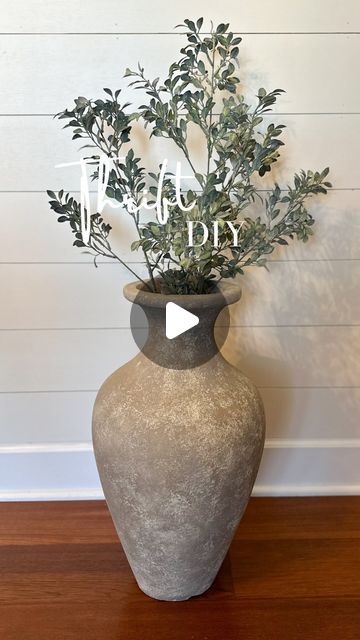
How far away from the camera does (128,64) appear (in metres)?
1.20

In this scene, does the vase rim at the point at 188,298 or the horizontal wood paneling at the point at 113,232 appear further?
the horizontal wood paneling at the point at 113,232

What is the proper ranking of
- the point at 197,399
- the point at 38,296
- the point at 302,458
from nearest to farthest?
the point at 197,399 < the point at 38,296 < the point at 302,458

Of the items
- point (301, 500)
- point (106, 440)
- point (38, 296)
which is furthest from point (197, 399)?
point (301, 500)

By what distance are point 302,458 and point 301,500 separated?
116 millimetres

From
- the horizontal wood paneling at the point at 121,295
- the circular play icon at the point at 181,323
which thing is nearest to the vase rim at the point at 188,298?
the circular play icon at the point at 181,323

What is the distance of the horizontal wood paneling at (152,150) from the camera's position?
1241 mm

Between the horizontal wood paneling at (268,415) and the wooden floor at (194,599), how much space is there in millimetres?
185

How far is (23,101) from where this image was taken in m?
1.22

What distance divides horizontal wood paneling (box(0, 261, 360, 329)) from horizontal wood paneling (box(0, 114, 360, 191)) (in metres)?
0.20

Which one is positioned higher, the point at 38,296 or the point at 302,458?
the point at 38,296

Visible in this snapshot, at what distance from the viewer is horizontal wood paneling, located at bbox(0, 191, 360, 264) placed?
1.29 metres

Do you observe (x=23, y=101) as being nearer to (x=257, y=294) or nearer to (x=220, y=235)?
(x=220, y=235)

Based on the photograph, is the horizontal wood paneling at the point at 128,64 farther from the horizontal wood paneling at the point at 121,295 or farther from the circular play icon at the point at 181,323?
the circular play icon at the point at 181,323

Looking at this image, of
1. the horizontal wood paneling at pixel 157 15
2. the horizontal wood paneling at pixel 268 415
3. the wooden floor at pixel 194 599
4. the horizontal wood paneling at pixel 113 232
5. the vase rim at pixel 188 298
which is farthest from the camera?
the horizontal wood paneling at pixel 268 415
